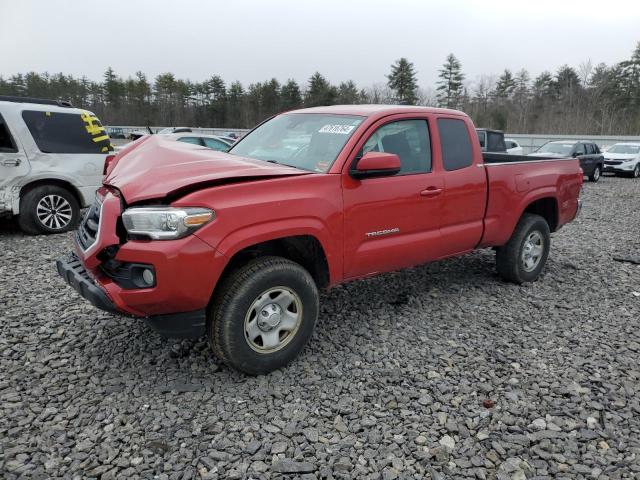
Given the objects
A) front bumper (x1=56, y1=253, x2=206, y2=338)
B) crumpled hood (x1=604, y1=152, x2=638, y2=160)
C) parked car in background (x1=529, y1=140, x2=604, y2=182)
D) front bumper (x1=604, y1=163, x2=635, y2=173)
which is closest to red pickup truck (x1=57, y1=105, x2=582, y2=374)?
front bumper (x1=56, y1=253, x2=206, y2=338)

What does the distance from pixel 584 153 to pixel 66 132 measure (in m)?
17.7

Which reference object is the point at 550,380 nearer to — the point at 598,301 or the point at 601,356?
the point at 601,356

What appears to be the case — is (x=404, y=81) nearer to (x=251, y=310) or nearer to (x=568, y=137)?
(x=568, y=137)

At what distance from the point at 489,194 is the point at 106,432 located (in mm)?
3873

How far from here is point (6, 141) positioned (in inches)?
266

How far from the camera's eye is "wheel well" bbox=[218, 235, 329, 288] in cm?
323

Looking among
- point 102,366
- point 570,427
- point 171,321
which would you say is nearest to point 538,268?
point 570,427

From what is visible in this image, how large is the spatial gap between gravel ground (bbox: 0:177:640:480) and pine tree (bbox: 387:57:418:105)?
60307mm

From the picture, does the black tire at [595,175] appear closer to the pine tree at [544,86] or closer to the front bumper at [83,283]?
the front bumper at [83,283]

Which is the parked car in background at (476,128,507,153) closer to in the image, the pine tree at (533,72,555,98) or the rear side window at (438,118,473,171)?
the rear side window at (438,118,473,171)

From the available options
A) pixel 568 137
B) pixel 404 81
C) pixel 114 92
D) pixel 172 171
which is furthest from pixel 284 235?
pixel 114 92

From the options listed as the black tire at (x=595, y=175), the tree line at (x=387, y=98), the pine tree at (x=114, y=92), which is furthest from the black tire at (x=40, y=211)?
the pine tree at (x=114, y=92)

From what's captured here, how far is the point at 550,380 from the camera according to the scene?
3.35 metres

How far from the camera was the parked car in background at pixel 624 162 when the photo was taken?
1984 cm
